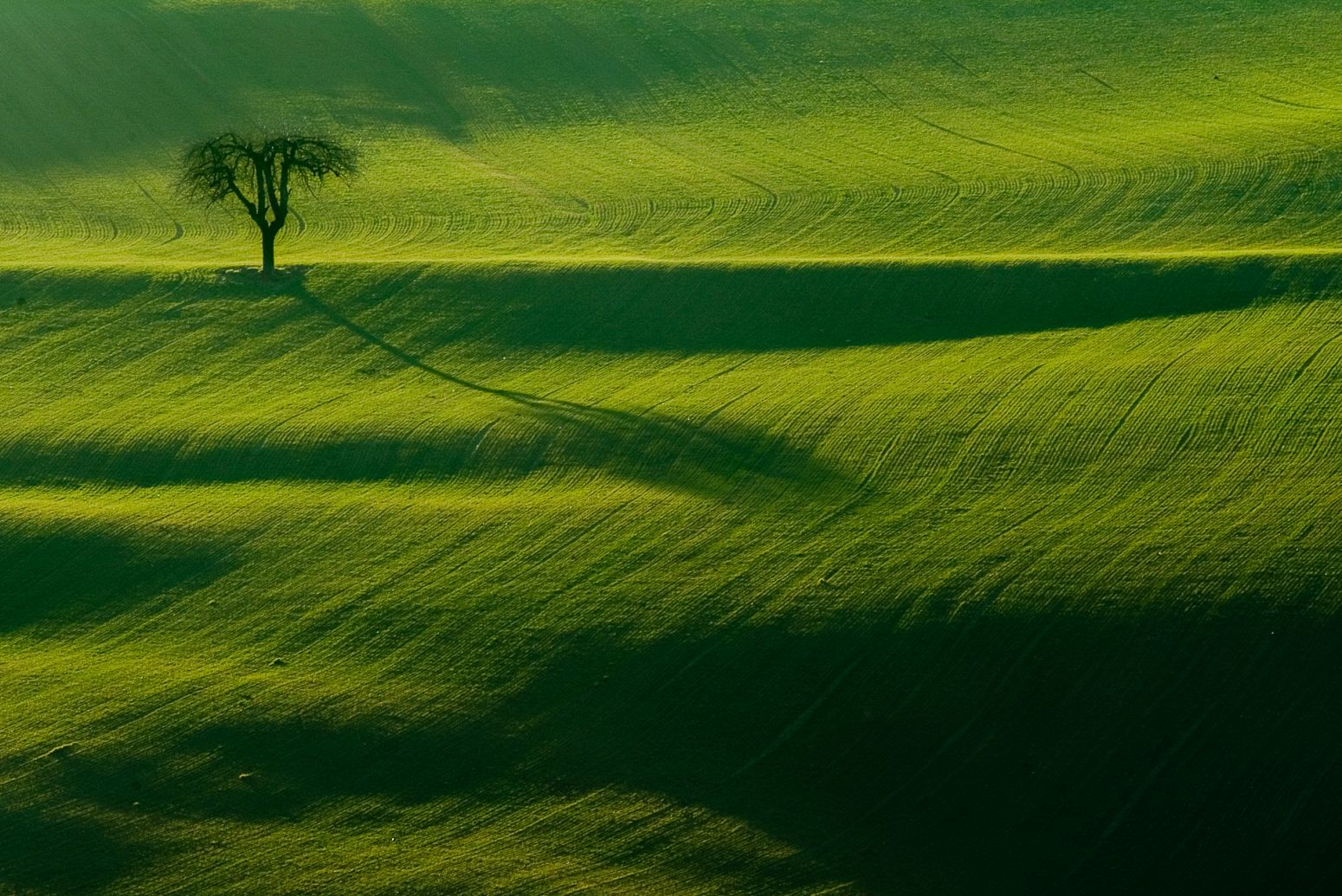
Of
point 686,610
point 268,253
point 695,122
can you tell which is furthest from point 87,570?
point 695,122

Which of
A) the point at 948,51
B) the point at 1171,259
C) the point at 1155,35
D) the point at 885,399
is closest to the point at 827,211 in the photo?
the point at 1171,259

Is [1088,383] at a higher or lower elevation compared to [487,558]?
higher

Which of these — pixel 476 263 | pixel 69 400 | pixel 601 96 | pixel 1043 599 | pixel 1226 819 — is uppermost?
pixel 601 96

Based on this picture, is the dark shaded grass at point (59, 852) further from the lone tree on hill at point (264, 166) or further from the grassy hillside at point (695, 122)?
the grassy hillside at point (695, 122)

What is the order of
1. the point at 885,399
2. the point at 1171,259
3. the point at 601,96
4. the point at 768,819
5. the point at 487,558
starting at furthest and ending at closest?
the point at 601,96
the point at 1171,259
the point at 885,399
the point at 487,558
the point at 768,819

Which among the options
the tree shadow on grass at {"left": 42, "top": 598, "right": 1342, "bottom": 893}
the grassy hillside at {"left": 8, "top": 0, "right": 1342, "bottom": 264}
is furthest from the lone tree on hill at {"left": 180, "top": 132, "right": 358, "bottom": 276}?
the tree shadow on grass at {"left": 42, "top": 598, "right": 1342, "bottom": 893}

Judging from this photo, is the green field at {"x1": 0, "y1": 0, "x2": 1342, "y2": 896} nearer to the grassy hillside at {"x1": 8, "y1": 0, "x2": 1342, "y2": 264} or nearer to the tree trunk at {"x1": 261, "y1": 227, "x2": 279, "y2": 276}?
the grassy hillside at {"x1": 8, "y1": 0, "x2": 1342, "y2": 264}

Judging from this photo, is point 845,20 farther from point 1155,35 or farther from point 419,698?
point 419,698

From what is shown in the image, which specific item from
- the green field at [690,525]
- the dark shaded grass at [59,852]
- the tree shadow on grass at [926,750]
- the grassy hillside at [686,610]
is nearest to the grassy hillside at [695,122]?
the green field at [690,525]
